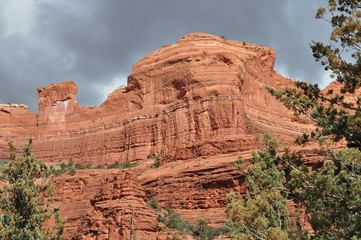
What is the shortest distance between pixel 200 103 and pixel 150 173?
12672 millimetres

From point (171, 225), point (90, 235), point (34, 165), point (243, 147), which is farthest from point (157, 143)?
point (34, 165)

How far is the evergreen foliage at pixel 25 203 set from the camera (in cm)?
1603

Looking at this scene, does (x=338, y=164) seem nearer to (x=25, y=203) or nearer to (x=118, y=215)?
(x=25, y=203)

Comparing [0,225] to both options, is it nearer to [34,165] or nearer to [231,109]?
[34,165]

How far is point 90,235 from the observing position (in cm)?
2816

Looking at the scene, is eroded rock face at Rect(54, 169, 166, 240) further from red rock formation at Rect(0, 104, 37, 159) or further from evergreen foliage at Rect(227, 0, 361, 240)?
red rock formation at Rect(0, 104, 37, 159)

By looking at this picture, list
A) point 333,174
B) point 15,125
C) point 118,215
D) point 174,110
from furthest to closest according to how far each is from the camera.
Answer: point 15,125, point 174,110, point 118,215, point 333,174

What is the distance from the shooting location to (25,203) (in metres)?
16.5

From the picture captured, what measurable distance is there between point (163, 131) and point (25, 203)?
1541 inches

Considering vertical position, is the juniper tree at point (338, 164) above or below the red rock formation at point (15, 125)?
below

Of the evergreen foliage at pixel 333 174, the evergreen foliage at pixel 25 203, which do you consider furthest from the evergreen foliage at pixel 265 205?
the evergreen foliage at pixel 25 203

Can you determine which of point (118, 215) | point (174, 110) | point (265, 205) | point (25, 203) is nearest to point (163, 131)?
point (174, 110)

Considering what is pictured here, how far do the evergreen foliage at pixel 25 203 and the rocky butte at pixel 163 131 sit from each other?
414 inches

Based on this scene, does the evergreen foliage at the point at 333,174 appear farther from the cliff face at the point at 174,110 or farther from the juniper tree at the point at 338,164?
the cliff face at the point at 174,110
